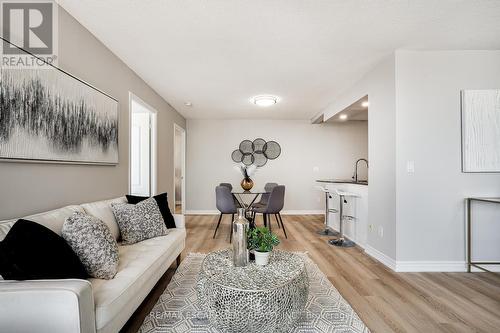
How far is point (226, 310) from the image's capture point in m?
1.50

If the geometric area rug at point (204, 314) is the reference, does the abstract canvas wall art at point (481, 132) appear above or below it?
above

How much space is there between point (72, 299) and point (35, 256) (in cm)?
35

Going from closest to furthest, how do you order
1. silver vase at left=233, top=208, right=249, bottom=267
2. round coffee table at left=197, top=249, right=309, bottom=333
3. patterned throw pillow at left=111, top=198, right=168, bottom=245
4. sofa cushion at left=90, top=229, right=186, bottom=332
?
sofa cushion at left=90, top=229, right=186, bottom=332
round coffee table at left=197, top=249, right=309, bottom=333
silver vase at left=233, top=208, right=249, bottom=267
patterned throw pillow at left=111, top=198, right=168, bottom=245

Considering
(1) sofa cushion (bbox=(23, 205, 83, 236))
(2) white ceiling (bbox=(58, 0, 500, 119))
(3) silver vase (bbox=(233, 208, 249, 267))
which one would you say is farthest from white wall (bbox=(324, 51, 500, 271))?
(1) sofa cushion (bbox=(23, 205, 83, 236))

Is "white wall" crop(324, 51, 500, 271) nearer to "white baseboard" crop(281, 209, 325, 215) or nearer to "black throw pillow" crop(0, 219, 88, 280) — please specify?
"black throw pillow" crop(0, 219, 88, 280)

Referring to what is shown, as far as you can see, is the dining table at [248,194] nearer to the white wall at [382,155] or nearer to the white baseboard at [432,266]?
the white wall at [382,155]

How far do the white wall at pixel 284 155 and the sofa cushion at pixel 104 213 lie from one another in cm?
409

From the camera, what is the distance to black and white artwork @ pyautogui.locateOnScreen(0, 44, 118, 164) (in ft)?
5.29

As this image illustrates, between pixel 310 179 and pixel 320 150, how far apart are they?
0.78 meters

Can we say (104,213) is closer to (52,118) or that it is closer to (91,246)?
(91,246)

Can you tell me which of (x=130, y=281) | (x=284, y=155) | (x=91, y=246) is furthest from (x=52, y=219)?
(x=284, y=155)

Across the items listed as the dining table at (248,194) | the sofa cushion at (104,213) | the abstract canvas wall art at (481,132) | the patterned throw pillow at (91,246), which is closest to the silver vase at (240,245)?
the patterned throw pillow at (91,246)

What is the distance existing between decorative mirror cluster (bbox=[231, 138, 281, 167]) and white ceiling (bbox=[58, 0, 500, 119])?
2725mm

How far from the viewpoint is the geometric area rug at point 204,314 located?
1751 mm
